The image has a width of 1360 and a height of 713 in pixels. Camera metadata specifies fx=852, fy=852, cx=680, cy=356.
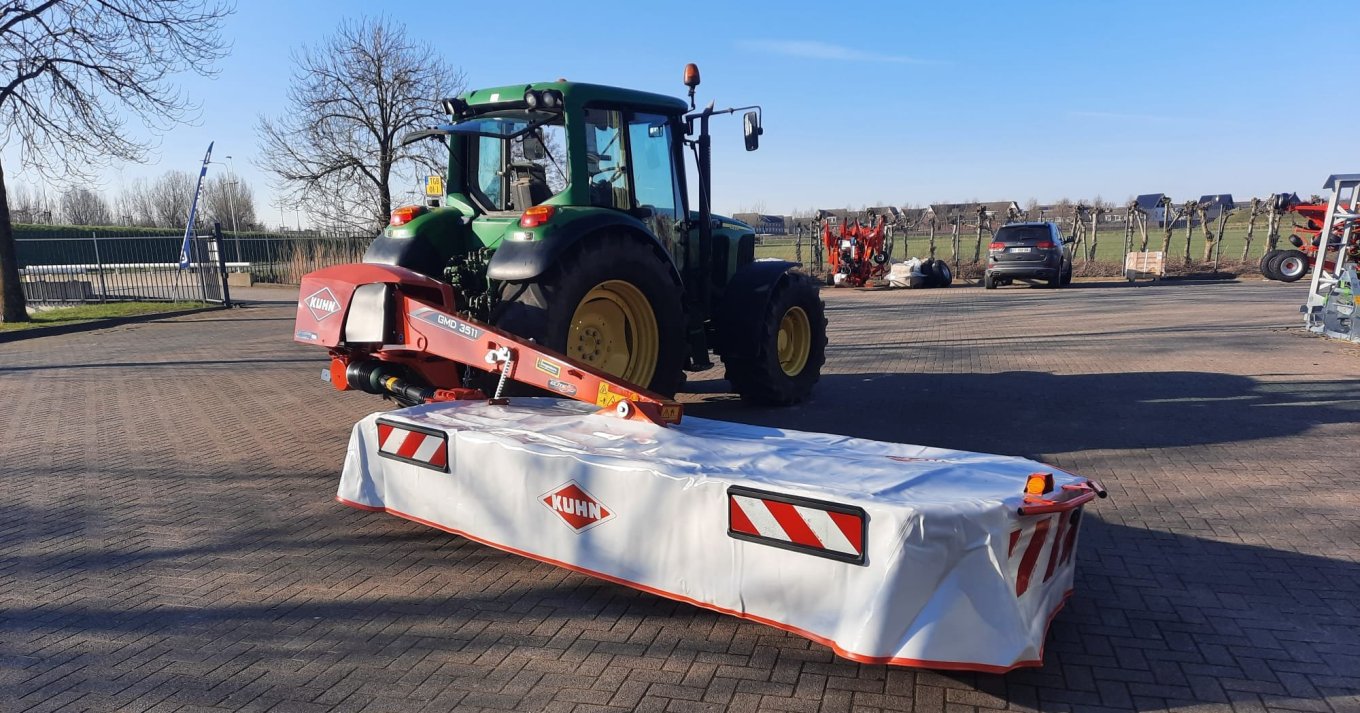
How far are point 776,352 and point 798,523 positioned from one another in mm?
4456

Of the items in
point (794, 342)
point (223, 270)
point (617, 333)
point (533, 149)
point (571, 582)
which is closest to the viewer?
point (571, 582)

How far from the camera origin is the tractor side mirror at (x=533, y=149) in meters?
6.57

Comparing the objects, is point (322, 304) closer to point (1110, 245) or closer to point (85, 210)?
point (1110, 245)

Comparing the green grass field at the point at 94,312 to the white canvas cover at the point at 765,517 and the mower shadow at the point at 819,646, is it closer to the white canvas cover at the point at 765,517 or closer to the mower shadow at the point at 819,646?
the mower shadow at the point at 819,646

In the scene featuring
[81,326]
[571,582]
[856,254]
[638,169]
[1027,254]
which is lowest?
[81,326]

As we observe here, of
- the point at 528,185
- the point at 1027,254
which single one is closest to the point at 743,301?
the point at 528,185

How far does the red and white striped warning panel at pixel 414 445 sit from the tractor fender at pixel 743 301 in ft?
11.8

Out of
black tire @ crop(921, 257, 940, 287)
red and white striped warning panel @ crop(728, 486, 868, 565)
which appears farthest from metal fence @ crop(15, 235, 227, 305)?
red and white striped warning panel @ crop(728, 486, 868, 565)

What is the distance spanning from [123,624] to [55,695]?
1.99 feet

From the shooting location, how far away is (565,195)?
617cm

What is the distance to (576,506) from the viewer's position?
3.67 m

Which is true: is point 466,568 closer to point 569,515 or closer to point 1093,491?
point 569,515

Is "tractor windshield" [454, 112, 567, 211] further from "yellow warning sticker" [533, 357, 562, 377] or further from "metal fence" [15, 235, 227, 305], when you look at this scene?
"metal fence" [15, 235, 227, 305]

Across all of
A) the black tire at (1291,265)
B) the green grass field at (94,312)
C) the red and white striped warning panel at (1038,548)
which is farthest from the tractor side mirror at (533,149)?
the black tire at (1291,265)
